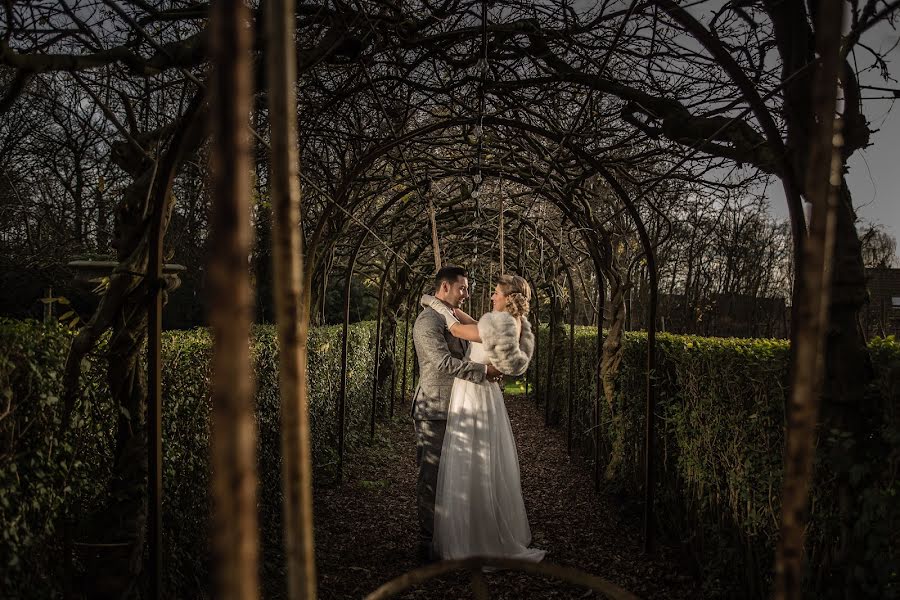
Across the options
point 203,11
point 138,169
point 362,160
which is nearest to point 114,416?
point 138,169

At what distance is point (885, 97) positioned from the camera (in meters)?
2.57

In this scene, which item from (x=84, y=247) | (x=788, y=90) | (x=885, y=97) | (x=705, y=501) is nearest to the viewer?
(x=885, y=97)

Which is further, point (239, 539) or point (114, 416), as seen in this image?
point (114, 416)

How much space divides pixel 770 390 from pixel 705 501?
124 centimetres

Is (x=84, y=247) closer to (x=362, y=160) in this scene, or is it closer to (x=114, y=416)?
(x=362, y=160)

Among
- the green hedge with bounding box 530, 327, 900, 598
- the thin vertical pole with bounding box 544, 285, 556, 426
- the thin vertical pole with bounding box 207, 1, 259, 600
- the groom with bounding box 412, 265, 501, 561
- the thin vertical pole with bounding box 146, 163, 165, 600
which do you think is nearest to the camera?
the thin vertical pole with bounding box 207, 1, 259, 600

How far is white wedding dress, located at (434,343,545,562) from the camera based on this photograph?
428 cm

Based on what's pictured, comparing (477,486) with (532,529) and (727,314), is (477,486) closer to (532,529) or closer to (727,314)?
(532,529)

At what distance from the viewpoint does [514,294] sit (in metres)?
4.14

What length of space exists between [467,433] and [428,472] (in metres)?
0.45

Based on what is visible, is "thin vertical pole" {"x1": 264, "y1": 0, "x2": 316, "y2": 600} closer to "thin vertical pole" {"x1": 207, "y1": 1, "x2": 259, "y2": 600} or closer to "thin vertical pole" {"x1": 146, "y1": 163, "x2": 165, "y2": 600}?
"thin vertical pole" {"x1": 207, "y1": 1, "x2": 259, "y2": 600}

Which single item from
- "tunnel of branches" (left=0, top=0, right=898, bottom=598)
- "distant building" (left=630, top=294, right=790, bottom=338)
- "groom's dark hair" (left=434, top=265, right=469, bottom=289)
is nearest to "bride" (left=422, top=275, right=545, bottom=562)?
"groom's dark hair" (left=434, top=265, right=469, bottom=289)

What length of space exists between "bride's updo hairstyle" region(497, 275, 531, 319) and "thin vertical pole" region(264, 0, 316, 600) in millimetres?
3817

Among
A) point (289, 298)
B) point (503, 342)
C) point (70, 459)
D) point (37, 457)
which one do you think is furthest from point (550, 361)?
point (289, 298)
